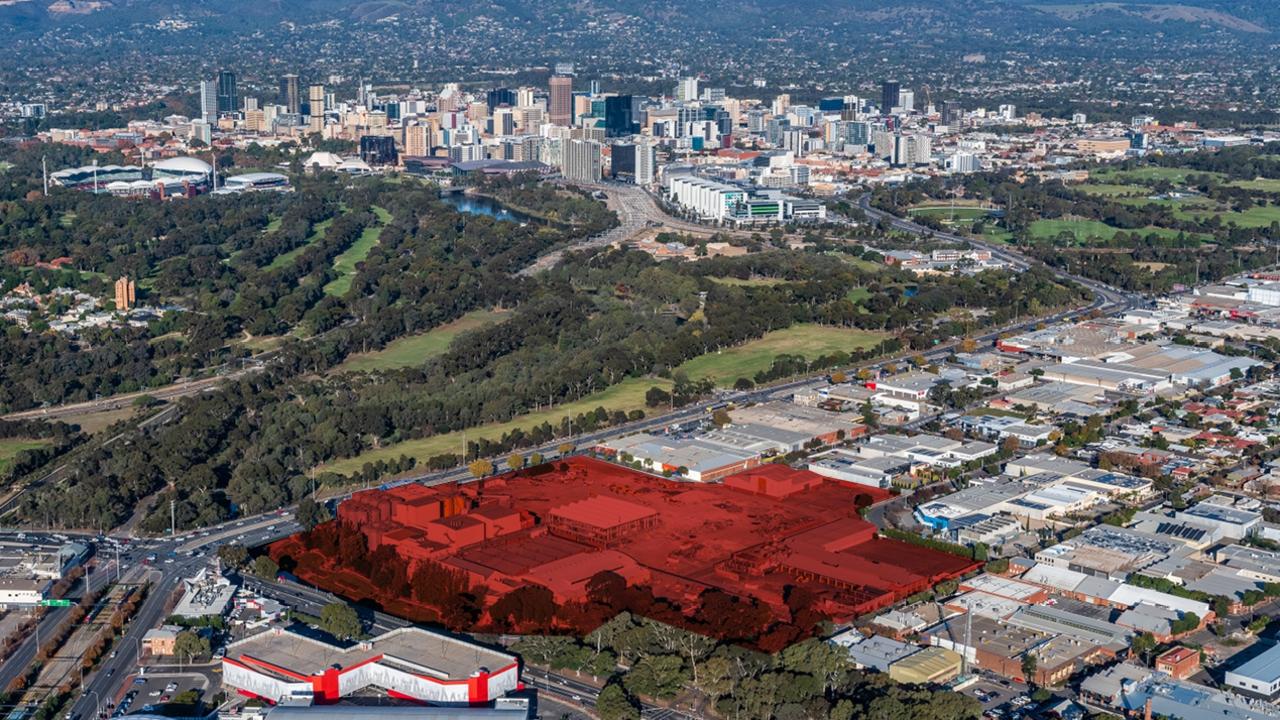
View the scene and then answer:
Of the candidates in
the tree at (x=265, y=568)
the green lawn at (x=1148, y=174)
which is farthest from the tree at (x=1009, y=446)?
the green lawn at (x=1148, y=174)

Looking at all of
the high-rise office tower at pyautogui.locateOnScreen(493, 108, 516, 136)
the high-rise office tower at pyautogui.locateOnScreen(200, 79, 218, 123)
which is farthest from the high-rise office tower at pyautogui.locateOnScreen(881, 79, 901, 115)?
the high-rise office tower at pyautogui.locateOnScreen(200, 79, 218, 123)

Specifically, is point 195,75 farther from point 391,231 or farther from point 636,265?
point 636,265

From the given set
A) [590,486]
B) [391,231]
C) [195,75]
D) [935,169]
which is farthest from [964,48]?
[590,486]

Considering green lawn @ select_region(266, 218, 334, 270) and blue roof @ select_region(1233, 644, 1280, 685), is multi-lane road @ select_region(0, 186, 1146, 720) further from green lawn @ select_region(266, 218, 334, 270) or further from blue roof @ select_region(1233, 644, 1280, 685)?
green lawn @ select_region(266, 218, 334, 270)

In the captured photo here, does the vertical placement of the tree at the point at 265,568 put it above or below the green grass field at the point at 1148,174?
below

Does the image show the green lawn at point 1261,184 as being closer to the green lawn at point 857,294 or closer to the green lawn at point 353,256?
the green lawn at point 857,294
